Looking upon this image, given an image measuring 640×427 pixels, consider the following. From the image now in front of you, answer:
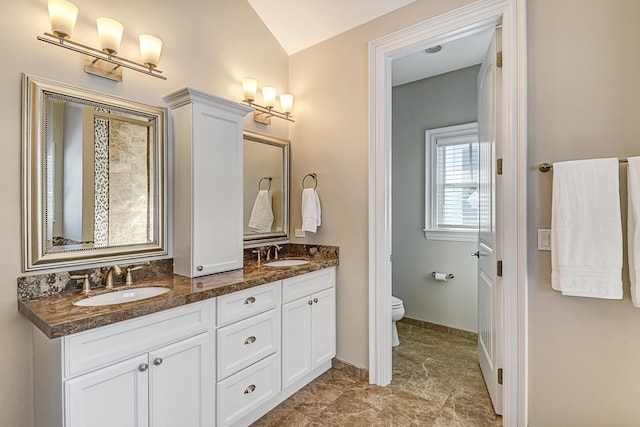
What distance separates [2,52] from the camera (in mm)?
1446

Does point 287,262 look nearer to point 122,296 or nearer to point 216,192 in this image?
point 216,192

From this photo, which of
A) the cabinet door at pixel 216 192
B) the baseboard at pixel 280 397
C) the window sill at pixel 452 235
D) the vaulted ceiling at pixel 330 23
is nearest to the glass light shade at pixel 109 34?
the cabinet door at pixel 216 192

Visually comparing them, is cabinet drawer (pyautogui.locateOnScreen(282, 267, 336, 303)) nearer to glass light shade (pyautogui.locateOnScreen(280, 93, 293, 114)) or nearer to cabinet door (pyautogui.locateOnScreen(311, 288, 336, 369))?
cabinet door (pyautogui.locateOnScreen(311, 288, 336, 369))

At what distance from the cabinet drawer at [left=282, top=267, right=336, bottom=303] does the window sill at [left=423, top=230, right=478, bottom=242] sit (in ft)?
4.71

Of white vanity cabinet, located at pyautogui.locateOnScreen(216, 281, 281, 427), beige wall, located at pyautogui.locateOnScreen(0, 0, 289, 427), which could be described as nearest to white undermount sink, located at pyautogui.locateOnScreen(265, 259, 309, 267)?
white vanity cabinet, located at pyautogui.locateOnScreen(216, 281, 281, 427)

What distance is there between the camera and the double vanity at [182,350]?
1.23 meters

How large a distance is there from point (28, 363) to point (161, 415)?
68 cm

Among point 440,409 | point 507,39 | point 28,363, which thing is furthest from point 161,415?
point 507,39

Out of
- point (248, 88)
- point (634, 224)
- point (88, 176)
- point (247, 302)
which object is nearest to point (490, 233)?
point (634, 224)

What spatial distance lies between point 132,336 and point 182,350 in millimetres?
265

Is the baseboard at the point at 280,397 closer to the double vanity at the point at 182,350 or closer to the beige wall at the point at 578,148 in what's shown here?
the double vanity at the point at 182,350

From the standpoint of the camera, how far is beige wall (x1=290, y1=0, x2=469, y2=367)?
246cm

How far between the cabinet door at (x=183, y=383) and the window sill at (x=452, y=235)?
8.51ft

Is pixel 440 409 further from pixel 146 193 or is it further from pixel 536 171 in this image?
pixel 146 193
